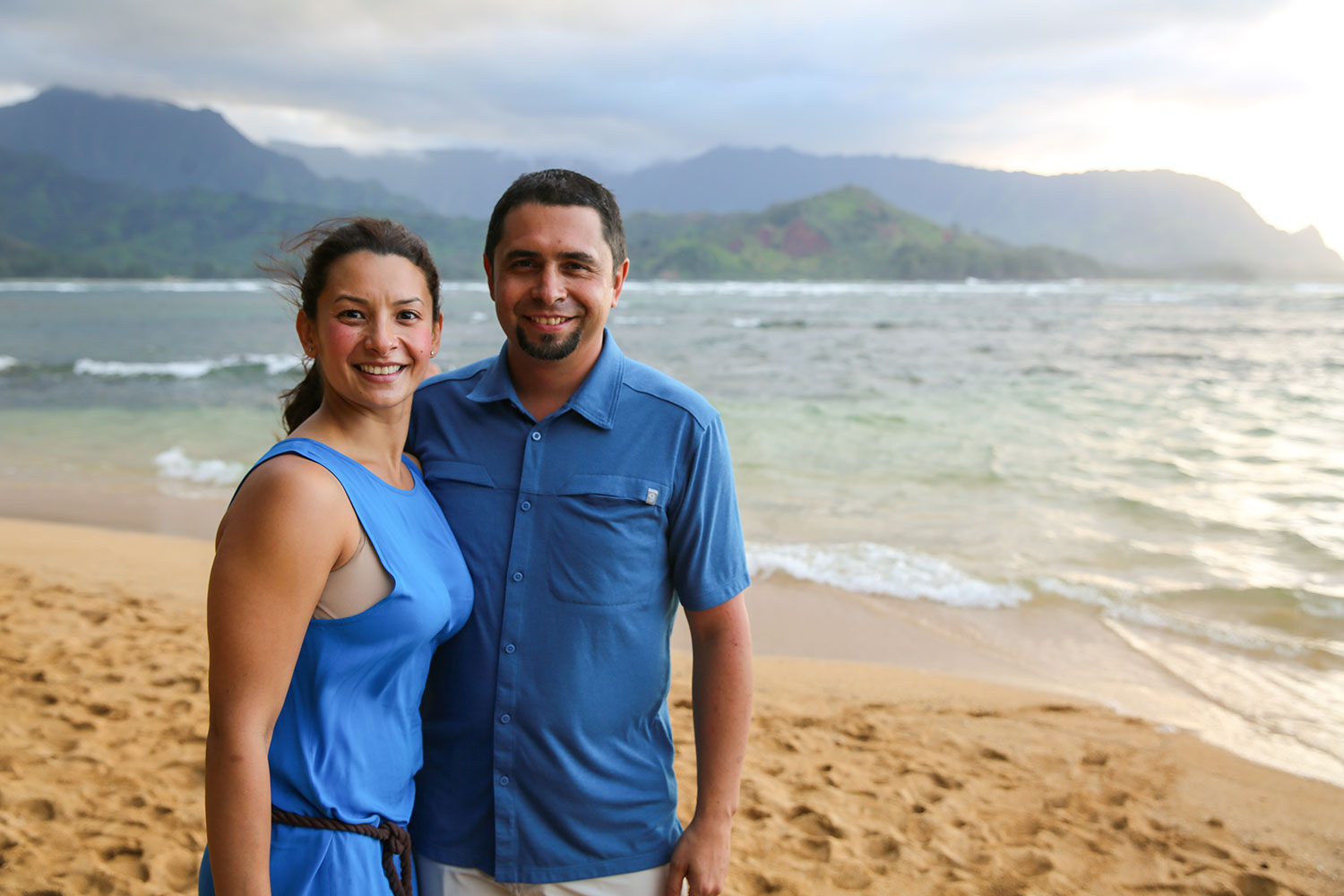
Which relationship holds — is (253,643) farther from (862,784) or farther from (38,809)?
(862,784)

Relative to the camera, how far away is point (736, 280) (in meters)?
93.4

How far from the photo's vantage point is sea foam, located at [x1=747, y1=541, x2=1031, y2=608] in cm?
704

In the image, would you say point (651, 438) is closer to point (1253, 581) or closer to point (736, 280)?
point (1253, 581)

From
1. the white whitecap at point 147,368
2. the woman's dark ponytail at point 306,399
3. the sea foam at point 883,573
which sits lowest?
the sea foam at point 883,573

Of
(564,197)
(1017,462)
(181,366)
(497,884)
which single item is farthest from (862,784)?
(181,366)

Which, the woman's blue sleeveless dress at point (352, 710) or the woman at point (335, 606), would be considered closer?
the woman at point (335, 606)

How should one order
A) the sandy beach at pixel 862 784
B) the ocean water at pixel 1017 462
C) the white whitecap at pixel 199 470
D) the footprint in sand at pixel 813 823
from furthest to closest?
1. the white whitecap at pixel 199 470
2. the ocean water at pixel 1017 462
3. the footprint in sand at pixel 813 823
4. the sandy beach at pixel 862 784

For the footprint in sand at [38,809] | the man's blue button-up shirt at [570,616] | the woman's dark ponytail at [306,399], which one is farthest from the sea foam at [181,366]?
the man's blue button-up shirt at [570,616]

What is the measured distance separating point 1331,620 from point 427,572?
7668mm

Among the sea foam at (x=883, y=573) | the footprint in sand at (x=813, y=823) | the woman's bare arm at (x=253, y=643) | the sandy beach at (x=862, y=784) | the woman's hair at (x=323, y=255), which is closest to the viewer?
the woman's bare arm at (x=253, y=643)

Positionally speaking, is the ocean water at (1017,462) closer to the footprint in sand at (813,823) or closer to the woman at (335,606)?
the footprint in sand at (813,823)

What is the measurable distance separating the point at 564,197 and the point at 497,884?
1575 millimetres

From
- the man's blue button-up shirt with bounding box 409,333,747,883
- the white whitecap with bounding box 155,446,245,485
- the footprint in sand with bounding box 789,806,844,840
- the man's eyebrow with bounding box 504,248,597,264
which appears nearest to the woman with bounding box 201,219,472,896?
the man's blue button-up shirt with bounding box 409,333,747,883

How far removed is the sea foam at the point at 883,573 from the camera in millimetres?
7035
